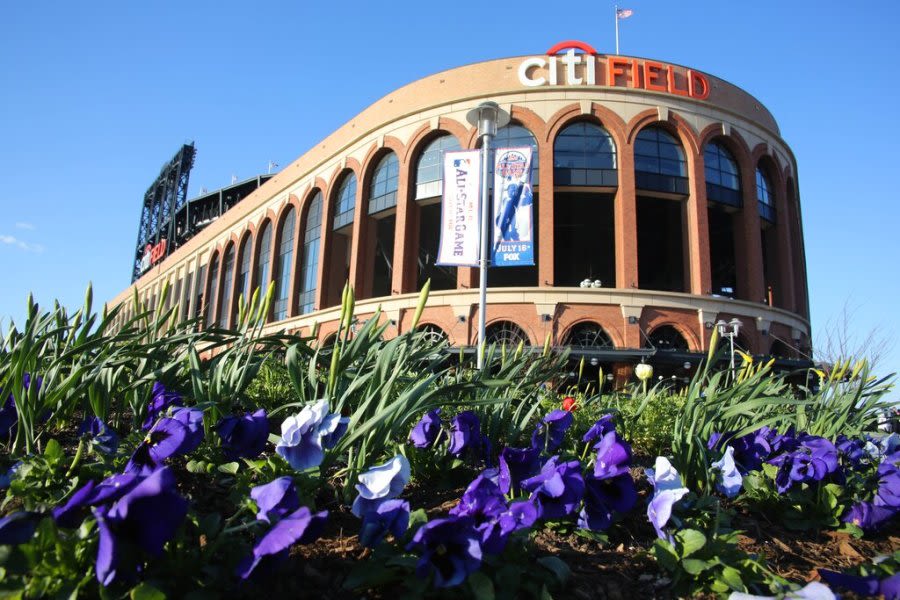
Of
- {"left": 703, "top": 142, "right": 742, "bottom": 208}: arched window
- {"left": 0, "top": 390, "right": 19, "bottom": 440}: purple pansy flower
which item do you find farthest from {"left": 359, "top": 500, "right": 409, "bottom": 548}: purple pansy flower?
{"left": 703, "top": 142, "right": 742, "bottom": 208}: arched window

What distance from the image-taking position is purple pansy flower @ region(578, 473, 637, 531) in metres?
1.85

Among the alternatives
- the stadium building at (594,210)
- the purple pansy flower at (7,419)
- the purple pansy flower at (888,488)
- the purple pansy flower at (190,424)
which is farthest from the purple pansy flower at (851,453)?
the stadium building at (594,210)

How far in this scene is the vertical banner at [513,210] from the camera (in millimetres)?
18922

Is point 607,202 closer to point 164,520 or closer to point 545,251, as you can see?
point 545,251

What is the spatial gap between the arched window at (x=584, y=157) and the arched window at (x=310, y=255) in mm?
14060

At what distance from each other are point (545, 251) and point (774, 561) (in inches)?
843

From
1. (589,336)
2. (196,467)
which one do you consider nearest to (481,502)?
(196,467)

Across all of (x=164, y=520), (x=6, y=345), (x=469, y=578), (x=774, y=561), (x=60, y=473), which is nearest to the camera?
(x=164, y=520)

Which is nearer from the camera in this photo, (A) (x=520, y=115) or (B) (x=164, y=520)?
(B) (x=164, y=520)

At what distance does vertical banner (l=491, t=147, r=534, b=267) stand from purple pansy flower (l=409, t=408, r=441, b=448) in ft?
54.2

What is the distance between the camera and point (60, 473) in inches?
69.2

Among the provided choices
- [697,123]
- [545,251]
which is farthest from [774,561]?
[697,123]

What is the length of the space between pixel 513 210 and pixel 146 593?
61.8 ft

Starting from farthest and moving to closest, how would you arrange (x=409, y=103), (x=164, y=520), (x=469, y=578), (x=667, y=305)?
(x=409, y=103) < (x=667, y=305) < (x=469, y=578) < (x=164, y=520)
